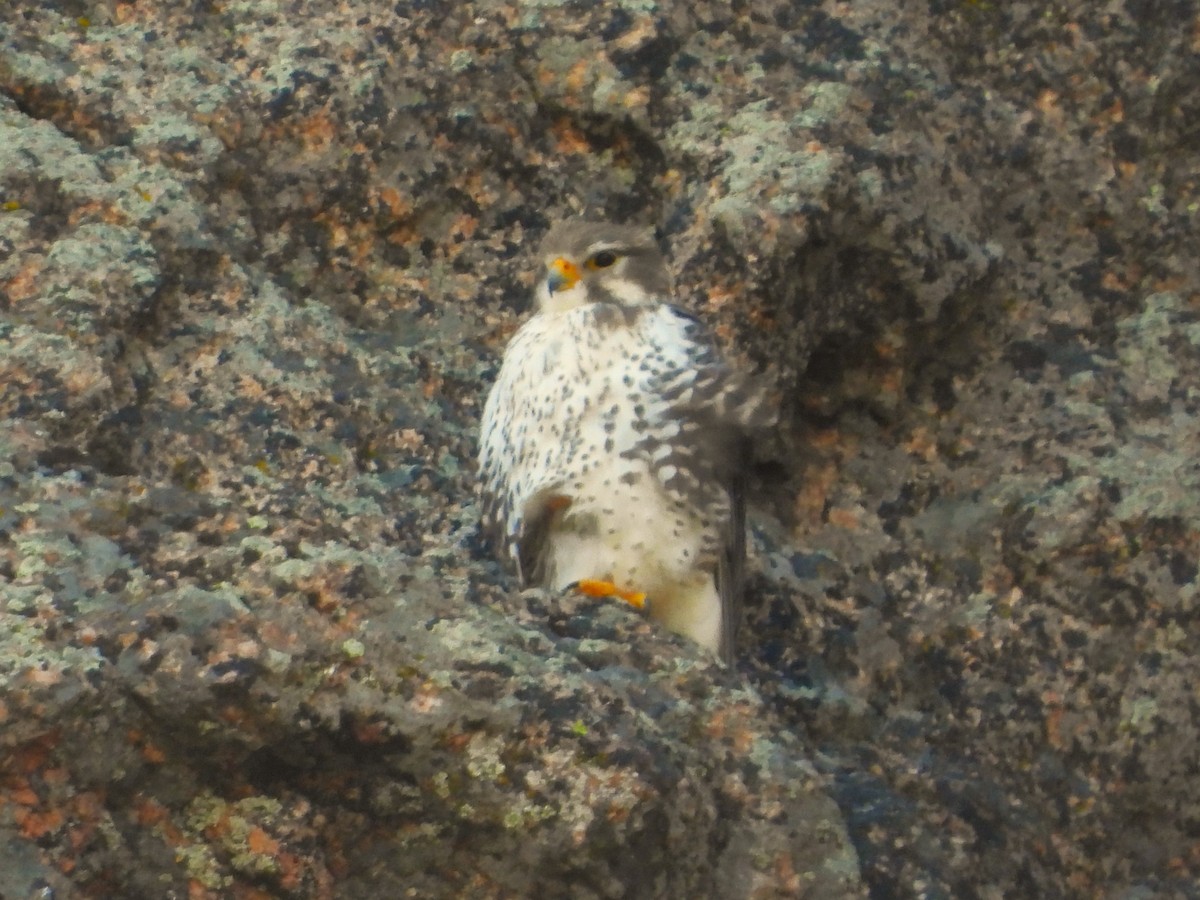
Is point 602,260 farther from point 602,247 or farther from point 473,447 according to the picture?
point 473,447

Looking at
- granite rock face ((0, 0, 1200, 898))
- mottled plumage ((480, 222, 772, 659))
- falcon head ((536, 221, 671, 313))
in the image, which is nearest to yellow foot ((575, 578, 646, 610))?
mottled plumage ((480, 222, 772, 659))

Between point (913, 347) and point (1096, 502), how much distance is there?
0.51 m

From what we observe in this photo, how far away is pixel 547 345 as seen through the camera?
299 cm

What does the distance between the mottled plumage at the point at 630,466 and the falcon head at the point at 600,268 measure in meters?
0.09

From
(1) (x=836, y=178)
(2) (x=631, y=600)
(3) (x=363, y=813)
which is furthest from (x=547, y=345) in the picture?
(3) (x=363, y=813)

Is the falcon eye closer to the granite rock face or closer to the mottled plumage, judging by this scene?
the mottled plumage

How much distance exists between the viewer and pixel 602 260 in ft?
10.1

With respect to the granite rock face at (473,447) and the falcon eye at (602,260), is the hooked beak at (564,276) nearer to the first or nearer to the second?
the falcon eye at (602,260)

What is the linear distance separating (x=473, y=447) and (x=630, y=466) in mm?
395

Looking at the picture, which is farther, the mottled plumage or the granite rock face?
the mottled plumage

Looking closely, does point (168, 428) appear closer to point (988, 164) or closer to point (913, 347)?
point (913, 347)

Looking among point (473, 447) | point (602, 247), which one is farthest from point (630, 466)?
point (602, 247)

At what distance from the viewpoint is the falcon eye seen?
309 cm

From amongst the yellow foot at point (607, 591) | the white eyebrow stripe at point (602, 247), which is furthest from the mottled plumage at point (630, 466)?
the white eyebrow stripe at point (602, 247)
